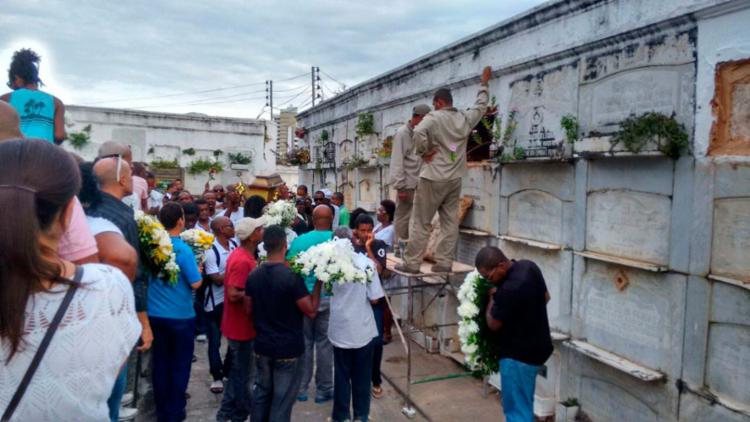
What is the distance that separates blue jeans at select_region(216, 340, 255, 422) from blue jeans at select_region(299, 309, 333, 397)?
0.82 meters

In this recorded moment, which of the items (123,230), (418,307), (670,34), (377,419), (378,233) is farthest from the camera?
(418,307)

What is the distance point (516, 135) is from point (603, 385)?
2885 mm

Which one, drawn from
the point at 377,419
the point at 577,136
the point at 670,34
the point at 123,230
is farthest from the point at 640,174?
the point at 123,230

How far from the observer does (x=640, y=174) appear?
15.0ft

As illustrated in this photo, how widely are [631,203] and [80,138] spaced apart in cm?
2125

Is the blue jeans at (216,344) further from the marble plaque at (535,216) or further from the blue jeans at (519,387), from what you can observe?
the marble plaque at (535,216)

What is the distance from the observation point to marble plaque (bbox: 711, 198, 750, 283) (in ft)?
12.3

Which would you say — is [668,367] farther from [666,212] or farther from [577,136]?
[577,136]

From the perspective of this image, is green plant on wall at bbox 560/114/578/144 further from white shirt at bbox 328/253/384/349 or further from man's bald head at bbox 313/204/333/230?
man's bald head at bbox 313/204/333/230

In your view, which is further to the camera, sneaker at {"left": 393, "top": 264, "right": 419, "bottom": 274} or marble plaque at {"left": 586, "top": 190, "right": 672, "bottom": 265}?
sneaker at {"left": 393, "top": 264, "right": 419, "bottom": 274}

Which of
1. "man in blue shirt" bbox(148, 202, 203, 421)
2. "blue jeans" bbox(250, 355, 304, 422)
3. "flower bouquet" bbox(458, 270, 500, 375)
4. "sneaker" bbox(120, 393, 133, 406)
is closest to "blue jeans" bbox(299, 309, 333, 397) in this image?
"blue jeans" bbox(250, 355, 304, 422)

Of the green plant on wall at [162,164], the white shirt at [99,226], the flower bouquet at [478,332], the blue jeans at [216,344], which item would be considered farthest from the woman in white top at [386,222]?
the green plant on wall at [162,164]

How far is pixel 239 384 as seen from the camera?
506 centimetres

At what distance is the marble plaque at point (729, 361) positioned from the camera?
3748mm
